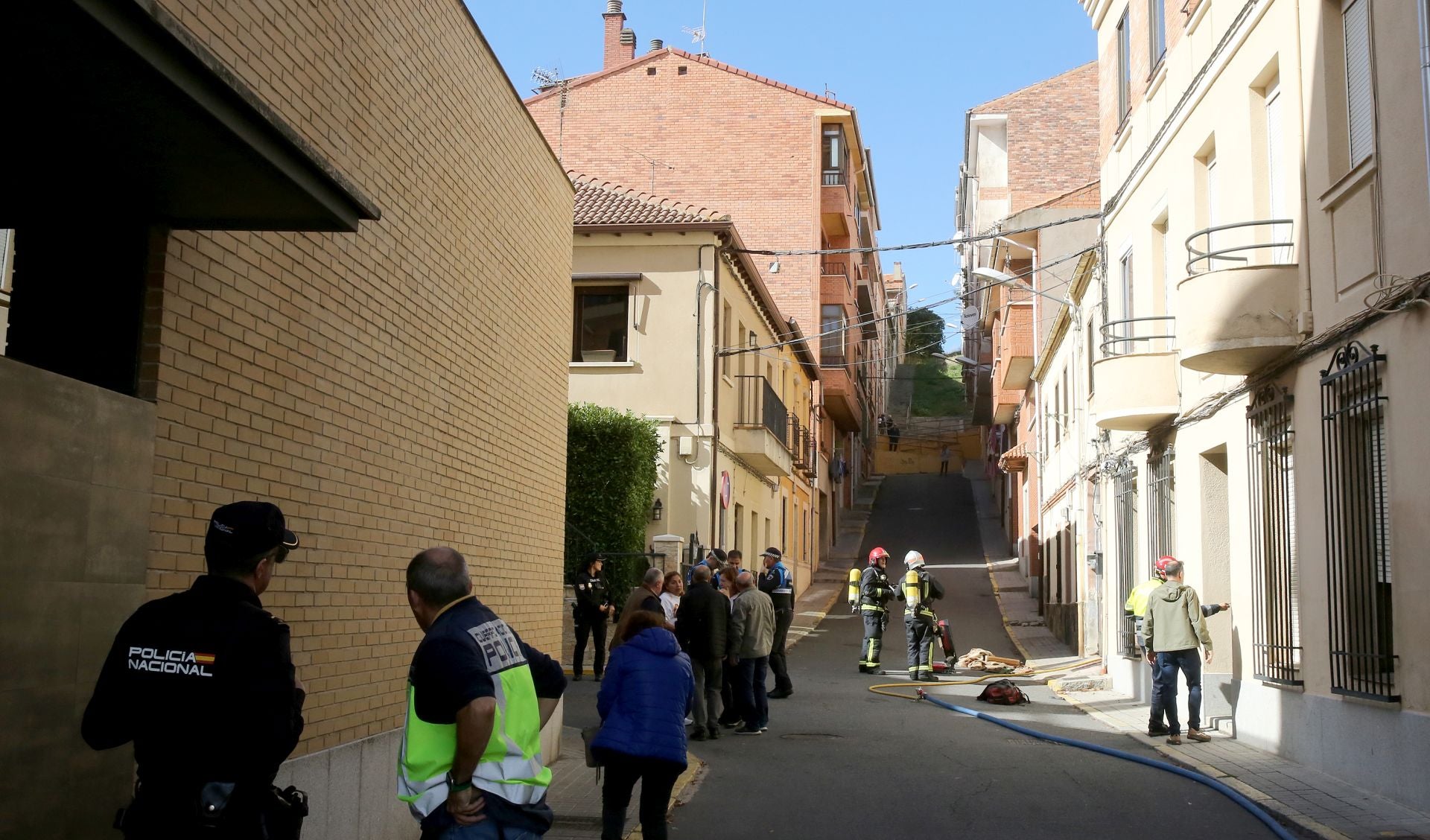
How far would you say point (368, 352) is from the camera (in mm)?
7086

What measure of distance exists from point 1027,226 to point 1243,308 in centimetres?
1930

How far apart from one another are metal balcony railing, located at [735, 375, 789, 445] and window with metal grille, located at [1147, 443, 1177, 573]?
423 inches

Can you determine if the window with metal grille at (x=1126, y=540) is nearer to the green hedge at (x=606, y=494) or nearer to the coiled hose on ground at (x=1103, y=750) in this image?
Result: the coiled hose on ground at (x=1103, y=750)

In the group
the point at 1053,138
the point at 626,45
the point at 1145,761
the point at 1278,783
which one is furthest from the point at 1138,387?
the point at 626,45

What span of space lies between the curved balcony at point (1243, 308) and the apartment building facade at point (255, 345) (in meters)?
6.23

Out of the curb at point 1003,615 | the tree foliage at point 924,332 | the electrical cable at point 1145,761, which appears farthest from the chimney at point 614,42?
the tree foliage at point 924,332

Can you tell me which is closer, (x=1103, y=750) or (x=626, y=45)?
(x=1103, y=750)

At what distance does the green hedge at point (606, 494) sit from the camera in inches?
824

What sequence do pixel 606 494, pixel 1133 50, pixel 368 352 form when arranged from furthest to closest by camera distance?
pixel 606 494, pixel 1133 50, pixel 368 352

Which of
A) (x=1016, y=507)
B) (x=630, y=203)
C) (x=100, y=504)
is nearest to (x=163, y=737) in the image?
(x=100, y=504)

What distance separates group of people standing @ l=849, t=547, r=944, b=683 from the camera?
18.9 metres

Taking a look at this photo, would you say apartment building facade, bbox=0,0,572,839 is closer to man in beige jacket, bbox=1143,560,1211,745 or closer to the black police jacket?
the black police jacket

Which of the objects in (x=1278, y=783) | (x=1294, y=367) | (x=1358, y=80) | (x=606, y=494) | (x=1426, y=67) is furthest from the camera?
(x=606, y=494)

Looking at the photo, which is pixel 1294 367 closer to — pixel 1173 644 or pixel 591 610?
pixel 1173 644
